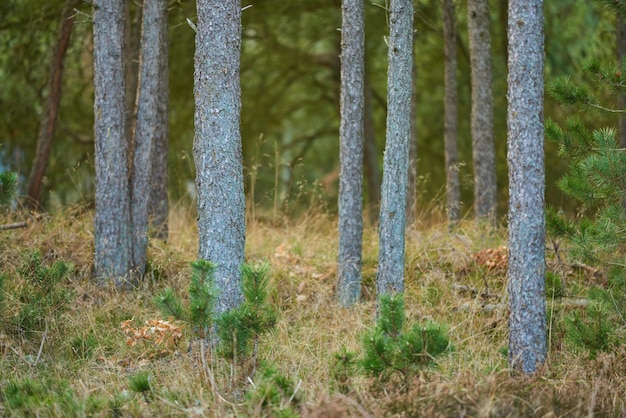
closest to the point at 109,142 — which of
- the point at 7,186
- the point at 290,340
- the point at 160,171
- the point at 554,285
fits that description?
the point at 160,171

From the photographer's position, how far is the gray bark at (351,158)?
803 cm

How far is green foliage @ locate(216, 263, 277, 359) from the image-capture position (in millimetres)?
5273

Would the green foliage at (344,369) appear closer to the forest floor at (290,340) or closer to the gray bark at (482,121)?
the forest floor at (290,340)

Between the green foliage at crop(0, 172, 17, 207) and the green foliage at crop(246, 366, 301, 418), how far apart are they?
2514mm

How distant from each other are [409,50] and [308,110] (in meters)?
11.5

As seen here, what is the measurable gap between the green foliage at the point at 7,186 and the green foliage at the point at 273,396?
251 centimetres

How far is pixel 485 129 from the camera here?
10453 mm

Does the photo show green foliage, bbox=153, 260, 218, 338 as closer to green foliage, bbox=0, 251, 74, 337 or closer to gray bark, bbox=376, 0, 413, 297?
green foliage, bbox=0, 251, 74, 337

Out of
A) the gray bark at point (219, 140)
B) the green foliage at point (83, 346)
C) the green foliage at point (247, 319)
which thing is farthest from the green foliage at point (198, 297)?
the green foliage at point (83, 346)

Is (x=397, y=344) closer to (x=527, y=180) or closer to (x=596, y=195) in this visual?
(x=527, y=180)

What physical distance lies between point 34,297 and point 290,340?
2342mm

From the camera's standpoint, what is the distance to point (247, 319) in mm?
5363

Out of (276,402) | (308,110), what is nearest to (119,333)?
(276,402)

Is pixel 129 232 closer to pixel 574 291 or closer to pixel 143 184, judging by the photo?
pixel 143 184
